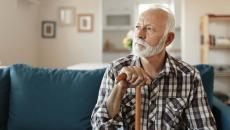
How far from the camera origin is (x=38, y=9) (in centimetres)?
492

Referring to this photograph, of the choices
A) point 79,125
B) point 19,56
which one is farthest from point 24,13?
point 79,125

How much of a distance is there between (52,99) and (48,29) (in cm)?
343

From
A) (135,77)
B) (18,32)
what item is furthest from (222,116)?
(18,32)

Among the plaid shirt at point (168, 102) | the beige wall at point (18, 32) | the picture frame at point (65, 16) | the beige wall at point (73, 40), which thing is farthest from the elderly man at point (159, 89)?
the picture frame at point (65, 16)

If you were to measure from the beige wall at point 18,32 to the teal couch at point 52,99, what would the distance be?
5.58 feet

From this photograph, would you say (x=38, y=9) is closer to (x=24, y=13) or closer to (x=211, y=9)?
(x=24, y=13)

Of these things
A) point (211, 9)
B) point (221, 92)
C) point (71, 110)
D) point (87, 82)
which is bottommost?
point (221, 92)

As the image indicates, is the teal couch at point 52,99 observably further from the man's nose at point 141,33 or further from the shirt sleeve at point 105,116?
the man's nose at point 141,33

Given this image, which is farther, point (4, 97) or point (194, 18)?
point (194, 18)

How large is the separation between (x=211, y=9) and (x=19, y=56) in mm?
2899

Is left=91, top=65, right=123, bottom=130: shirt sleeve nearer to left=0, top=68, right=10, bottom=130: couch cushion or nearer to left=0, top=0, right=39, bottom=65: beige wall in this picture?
left=0, top=68, right=10, bottom=130: couch cushion

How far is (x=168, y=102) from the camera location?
1478mm

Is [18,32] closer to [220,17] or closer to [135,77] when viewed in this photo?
[220,17]

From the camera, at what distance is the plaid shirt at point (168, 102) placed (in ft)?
4.75
